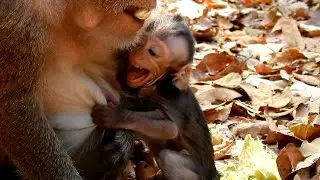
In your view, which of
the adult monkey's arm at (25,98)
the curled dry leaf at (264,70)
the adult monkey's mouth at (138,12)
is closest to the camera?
the adult monkey's arm at (25,98)

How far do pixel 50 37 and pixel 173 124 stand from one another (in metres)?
0.76

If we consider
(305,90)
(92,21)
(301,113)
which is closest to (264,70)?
(305,90)

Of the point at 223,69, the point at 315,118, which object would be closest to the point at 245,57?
the point at 223,69

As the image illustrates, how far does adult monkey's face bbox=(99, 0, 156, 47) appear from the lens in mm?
3316

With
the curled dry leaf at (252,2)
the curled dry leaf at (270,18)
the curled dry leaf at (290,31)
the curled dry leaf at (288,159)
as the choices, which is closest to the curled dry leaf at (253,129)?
the curled dry leaf at (288,159)

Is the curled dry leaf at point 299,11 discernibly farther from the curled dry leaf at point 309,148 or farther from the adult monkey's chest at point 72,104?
the adult monkey's chest at point 72,104

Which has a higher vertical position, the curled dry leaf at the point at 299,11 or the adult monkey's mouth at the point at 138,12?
the adult monkey's mouth at the point at 138,12

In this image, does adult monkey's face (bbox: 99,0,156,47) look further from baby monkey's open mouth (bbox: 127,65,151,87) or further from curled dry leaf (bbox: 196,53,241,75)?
curled dry leaf (bbox: 196,53,241,75)

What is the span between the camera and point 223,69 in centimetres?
562

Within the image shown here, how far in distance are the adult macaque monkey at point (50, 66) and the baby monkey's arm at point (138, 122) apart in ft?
0.37

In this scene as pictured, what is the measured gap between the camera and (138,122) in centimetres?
360

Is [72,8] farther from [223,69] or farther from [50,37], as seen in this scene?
[223,69]

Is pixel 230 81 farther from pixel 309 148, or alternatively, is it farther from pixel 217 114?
pixel 309 148

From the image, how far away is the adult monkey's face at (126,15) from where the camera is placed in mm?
3316
